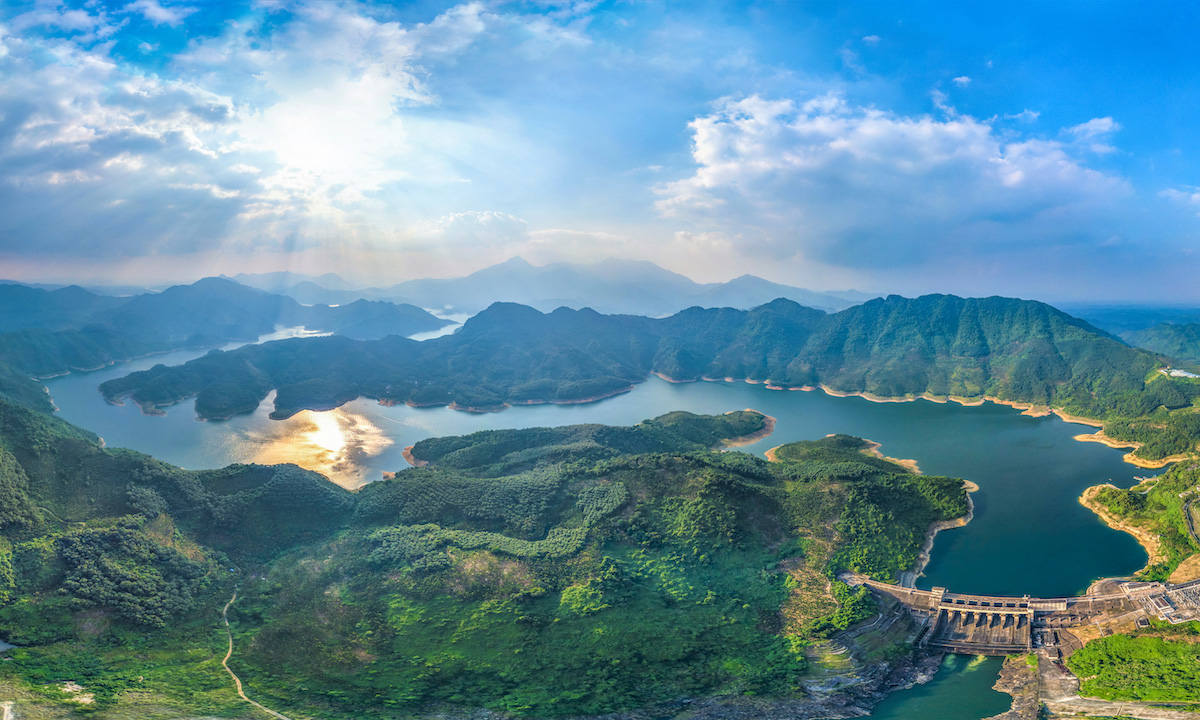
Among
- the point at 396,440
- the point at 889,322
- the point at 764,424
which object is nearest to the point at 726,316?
the point at 889,322

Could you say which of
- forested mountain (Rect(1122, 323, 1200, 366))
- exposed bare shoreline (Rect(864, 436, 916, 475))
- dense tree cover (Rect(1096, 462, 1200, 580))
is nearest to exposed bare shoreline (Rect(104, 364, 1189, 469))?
dense tree cover (Rect(1096, 462, 1200, 580))

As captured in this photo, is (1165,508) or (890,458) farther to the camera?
(890,458)

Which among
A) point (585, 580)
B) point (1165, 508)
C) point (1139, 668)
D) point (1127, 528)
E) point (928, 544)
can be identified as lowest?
point (585, 580)

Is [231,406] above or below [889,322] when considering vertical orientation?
below

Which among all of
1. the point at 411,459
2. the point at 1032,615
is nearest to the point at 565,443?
the point at 411,459

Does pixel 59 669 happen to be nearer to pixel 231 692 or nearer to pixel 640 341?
pixel 231 692

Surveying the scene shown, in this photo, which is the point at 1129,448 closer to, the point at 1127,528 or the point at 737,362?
the point at 1127,528
